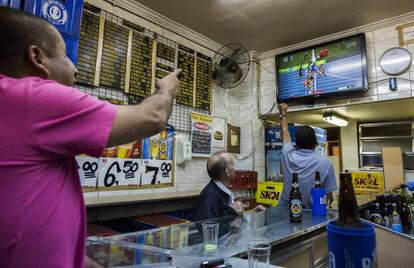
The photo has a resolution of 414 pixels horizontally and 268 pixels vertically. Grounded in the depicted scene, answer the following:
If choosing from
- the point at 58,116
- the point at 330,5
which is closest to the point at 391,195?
the point at 330,5

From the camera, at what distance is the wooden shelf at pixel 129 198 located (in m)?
2.50

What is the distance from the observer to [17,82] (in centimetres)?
62

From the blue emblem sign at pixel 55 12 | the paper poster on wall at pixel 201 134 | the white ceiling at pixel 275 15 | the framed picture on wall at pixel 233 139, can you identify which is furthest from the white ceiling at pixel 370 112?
the blue emblem sign at pixel 55 12

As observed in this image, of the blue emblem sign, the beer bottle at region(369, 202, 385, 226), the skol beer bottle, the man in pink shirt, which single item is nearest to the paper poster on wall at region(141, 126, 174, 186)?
the blue emblem sign

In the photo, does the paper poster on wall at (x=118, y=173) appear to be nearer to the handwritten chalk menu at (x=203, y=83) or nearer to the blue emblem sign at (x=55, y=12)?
the handwritten chalk menu at (x=203, y=83)

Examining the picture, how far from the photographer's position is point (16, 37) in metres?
0.67

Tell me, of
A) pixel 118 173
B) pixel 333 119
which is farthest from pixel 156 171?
pixel 333 119

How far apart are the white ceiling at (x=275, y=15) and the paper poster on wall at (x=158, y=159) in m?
1.48

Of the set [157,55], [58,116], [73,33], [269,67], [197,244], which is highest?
[269,67]

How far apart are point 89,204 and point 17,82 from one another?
2.05 metres

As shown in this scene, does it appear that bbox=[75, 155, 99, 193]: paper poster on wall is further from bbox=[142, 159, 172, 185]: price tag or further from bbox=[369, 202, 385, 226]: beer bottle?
bbox=[369, 202, 385, 226]: beer bottle

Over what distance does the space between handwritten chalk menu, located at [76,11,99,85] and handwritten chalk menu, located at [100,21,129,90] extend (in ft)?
0.34

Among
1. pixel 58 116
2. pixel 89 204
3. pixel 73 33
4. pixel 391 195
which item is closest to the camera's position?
pixel 58 116

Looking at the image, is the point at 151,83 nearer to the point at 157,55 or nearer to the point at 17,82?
the point at 157,55
